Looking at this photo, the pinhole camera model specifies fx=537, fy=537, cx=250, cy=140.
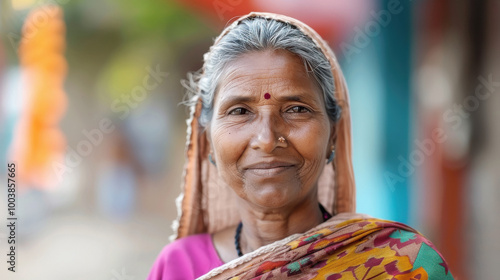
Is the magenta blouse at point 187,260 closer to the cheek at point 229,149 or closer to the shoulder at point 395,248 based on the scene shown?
the cheek at point 229,149

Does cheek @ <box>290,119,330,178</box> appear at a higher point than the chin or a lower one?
higher

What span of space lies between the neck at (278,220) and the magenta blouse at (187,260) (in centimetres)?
20

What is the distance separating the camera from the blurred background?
442cm

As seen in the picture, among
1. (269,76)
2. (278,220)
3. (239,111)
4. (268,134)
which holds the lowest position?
(278,220)

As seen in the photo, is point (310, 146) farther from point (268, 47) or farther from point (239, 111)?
point (268, 47)

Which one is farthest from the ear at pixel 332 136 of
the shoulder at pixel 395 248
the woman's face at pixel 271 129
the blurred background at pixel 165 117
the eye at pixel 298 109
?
the blurred background at pixel 165 117

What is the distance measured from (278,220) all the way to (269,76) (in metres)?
0.60

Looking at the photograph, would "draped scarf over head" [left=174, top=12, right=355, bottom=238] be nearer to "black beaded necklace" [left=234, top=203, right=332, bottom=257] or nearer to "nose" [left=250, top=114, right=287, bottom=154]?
"black beaded necklace" [left=234, top=203, right=332, bottom=257]

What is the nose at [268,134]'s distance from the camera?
6.45 ft

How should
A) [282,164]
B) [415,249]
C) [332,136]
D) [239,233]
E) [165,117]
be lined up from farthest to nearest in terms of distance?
[165,117]
[239,233]
[332,136]
[282,164]
[415,249]

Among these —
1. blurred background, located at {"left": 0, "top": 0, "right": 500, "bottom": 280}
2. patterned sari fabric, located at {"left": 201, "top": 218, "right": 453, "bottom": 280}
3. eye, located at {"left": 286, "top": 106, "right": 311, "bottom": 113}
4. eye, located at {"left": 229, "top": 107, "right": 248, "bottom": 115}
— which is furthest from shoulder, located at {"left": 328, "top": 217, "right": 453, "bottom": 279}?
blurred background, located at {"left": 0, "top": 0, "right": 500, "bottom": 280}

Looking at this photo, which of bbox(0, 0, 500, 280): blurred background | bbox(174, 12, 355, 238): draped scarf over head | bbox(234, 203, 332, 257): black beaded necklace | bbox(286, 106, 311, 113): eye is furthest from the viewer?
bbox(0, 0, 500, 280): blurred background

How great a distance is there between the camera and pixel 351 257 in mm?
1955

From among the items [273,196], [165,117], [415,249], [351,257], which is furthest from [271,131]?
[165,117]
